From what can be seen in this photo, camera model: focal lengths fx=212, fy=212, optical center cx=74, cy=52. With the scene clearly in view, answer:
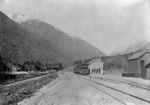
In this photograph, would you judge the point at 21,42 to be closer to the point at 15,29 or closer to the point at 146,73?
the point at 15,29

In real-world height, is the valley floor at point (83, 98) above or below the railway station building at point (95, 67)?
below

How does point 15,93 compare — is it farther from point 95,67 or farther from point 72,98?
point 95,67

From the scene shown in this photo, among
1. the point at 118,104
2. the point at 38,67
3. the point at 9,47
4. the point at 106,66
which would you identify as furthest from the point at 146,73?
the point at 9,47

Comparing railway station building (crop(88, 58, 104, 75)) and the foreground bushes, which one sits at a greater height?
railway station building (crop(88, 58, 104, 75))

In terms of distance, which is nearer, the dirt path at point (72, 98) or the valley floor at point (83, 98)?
the valley floor at point (83, 98)

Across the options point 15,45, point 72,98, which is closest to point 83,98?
point 72,98

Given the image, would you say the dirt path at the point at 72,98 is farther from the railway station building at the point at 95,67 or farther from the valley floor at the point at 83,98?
the railway station building at the point at 95,67

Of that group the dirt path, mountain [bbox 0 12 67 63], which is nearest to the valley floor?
the dirt path

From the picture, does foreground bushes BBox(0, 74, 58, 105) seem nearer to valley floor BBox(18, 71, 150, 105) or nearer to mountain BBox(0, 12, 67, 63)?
valley floor BBox(18, 71, 150, 105)

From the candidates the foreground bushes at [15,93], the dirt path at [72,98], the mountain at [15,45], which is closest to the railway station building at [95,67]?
the foreground bushes at [15,93]

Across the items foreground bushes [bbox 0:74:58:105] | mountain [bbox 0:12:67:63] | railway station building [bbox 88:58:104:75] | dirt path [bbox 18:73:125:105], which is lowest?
foreground bushes [bbox 0:74:58:105]

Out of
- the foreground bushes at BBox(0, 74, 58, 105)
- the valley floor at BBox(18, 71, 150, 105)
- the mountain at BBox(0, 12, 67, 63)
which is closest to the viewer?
the valley floor at BBox(18, 71, 150, 105)

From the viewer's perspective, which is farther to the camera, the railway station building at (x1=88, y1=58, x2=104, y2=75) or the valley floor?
the railway station building at (x1=88, y1=58, x2=104, y2=75)
